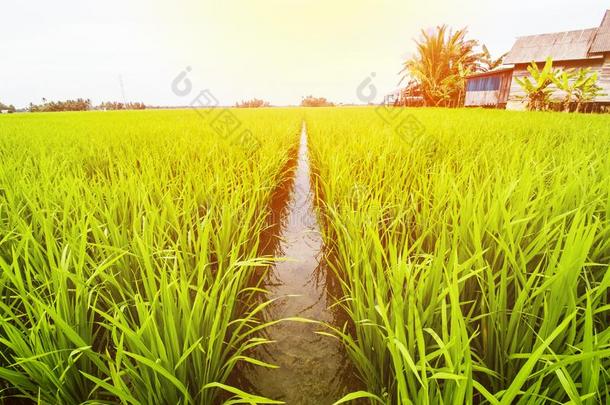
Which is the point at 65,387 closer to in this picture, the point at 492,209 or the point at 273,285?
the point at 273,285

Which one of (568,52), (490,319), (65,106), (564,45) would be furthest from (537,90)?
(65,106)

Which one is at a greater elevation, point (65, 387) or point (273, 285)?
point (65, 387)

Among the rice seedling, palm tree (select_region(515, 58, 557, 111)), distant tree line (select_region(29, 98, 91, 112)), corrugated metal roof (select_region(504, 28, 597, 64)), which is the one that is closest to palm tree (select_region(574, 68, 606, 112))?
palm tree (select_region(515, 58, 557, 111))

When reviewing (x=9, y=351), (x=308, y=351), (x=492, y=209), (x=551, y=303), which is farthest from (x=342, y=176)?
(x=9, y=351)

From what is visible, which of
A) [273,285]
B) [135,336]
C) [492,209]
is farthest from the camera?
[273,285]

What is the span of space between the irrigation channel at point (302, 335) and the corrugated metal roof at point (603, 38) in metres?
16.0

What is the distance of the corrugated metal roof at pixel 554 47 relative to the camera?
1262 centimetres

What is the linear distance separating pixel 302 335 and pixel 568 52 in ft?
58.3

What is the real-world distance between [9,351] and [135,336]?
60 cm

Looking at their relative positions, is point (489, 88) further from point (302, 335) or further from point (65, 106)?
point (65, 106)

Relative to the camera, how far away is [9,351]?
3.03 feet

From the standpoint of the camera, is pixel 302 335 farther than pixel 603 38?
No

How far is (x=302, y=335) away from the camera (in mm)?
1329

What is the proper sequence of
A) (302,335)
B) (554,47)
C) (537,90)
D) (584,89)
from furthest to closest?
(554,47) → (537,90) → (584,89) → (302,335)
